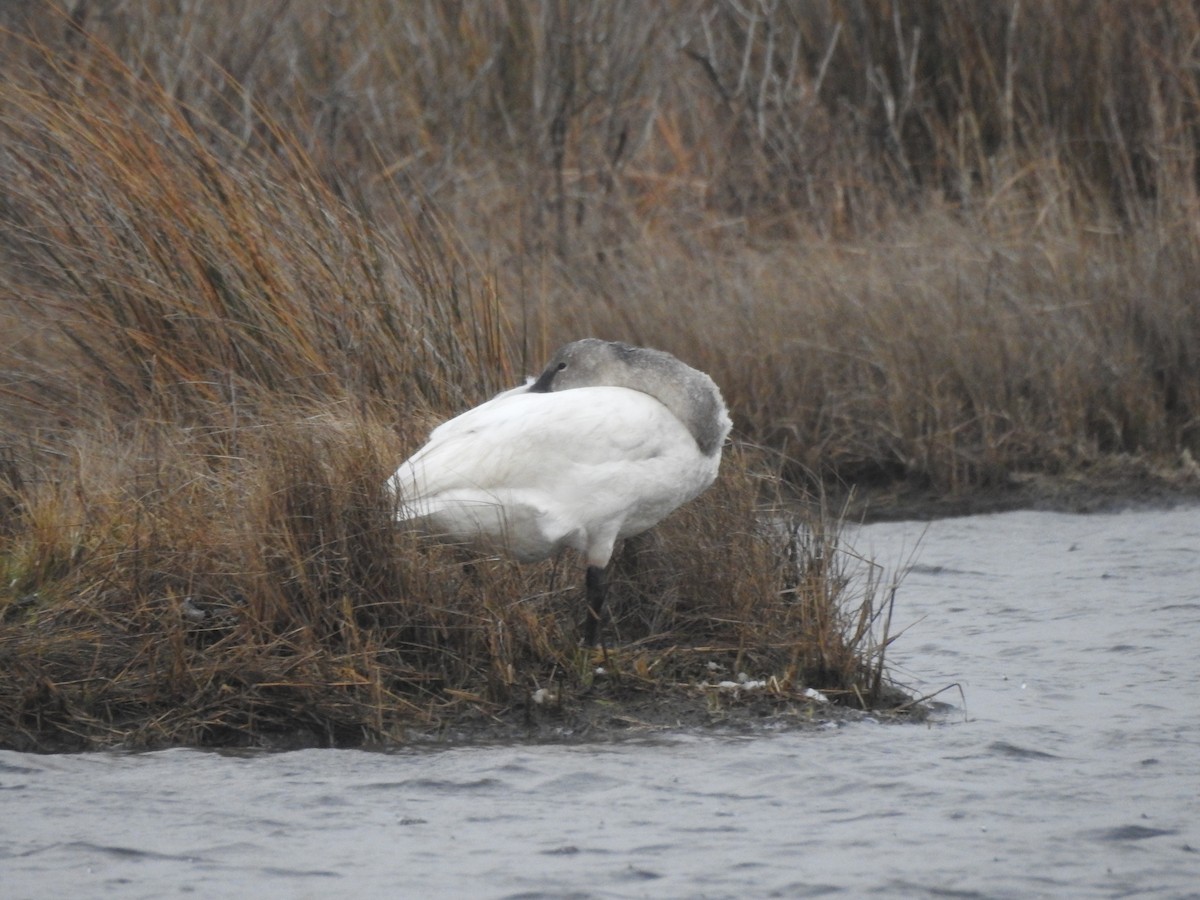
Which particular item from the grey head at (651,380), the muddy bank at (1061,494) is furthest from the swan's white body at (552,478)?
the muddy bank at (1061,494)

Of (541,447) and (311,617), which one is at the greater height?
(541,447)

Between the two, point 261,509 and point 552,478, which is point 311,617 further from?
point 552,478

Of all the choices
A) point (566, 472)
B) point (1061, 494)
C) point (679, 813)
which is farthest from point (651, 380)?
point (1061, 494)

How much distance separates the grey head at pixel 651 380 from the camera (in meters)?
5.41

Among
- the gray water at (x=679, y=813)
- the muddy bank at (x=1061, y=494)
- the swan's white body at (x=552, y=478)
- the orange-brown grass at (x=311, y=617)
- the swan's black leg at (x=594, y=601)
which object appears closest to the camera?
the gray water at (x=679, y=813)

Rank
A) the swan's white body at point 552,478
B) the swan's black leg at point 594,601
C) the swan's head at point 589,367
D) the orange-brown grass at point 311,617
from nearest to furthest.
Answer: the orange-brown grass at point 311,617 → the swan's white body at point 552,478 → the swan's black leg at point 594,601 → the swan's head at point 589,367

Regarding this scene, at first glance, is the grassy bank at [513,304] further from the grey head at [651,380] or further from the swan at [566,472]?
the grey head at [651,380]

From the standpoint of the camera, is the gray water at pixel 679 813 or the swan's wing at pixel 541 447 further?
the swan's wing at pixel 541 447

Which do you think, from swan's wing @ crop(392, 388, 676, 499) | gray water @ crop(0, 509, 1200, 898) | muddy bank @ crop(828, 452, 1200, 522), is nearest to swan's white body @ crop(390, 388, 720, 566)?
swan's wing @ crop(392, 388, 676, 499)

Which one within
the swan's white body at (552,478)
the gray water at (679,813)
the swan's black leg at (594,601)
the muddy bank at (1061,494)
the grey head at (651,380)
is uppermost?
the grey head at (651,380)

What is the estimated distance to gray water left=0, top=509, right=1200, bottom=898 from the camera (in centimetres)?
413

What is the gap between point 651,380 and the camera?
18.2 feet

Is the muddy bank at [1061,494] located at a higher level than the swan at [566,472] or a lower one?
lower

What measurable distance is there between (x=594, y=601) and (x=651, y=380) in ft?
2.27
